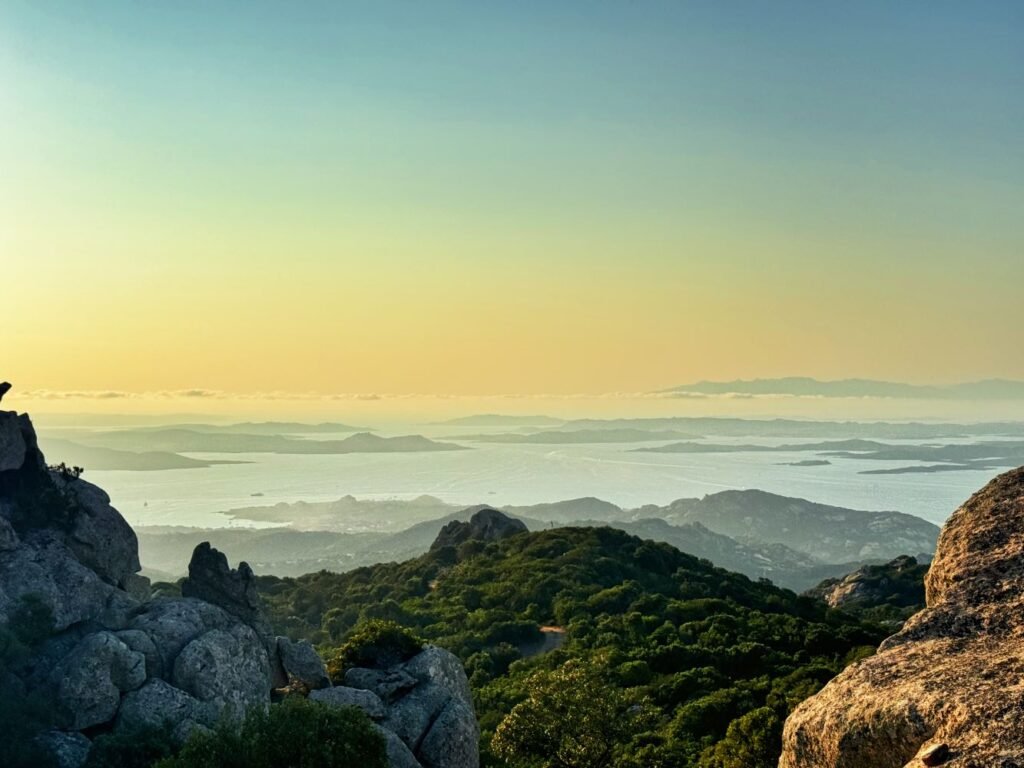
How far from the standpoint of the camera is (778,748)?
3462 centimetres

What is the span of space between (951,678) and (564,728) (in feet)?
88.7

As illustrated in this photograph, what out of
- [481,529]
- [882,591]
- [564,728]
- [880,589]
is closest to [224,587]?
[564,728]

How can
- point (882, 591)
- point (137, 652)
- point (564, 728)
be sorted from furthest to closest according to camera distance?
point (882, 591) → point (564, 728) → point (137, 652)

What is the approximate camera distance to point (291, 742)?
1065 inches

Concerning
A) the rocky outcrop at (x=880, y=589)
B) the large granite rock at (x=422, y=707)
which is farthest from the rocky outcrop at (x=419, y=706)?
the rocky outcrop at (x=880, y=589)

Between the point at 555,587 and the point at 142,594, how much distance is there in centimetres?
4375

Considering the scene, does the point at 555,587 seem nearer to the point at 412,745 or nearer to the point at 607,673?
the point at 607,673

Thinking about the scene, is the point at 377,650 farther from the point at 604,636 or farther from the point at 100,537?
the point at 604,636

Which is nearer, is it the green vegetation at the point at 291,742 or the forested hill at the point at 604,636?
the green vegetation at the point at 291,742

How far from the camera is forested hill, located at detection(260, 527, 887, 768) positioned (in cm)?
3700

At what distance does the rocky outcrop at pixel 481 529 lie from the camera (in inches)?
4887

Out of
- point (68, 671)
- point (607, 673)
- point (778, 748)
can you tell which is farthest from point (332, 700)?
point (607, 673)

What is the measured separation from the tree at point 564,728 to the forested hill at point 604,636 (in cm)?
6

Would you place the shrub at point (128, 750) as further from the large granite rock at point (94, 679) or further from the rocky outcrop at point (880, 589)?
the rocky outcrop at point (880, 589)
